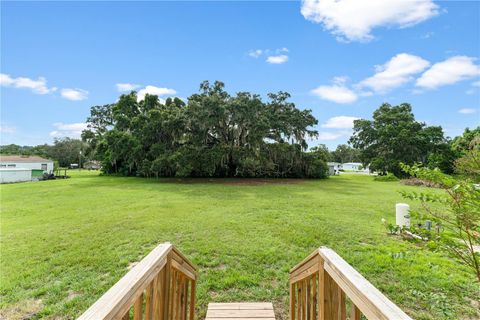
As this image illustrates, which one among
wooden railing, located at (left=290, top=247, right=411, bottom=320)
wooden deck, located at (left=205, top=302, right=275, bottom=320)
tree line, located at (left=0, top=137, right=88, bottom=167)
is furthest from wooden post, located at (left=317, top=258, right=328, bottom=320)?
tree line, located at (left=0, top=137, right=88, bottom=167)

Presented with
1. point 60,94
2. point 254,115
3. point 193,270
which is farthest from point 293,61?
point 60,94

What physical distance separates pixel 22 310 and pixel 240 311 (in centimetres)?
226

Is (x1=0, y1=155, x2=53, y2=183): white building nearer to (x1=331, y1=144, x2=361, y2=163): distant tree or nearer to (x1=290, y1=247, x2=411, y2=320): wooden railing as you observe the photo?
(x1=290, y1=247, x2=411, y2=320): wooden railing

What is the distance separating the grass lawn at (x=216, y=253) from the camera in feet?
8.17

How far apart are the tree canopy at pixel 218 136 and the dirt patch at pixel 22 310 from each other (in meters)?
11.2

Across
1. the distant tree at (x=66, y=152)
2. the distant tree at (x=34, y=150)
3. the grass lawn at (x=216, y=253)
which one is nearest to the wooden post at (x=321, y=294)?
the grass lawn at (x=216, y=253)

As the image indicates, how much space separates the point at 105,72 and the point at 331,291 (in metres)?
13.3

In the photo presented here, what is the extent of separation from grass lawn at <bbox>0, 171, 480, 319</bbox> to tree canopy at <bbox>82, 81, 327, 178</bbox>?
314 inches

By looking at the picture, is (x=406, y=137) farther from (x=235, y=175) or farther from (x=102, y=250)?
(x=102, y=250)

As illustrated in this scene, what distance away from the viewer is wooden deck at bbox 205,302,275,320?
2.08 metres

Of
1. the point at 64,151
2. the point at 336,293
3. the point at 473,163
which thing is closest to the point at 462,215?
the point at 473,163

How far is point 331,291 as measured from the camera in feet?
3.80

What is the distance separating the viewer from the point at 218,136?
1608cm

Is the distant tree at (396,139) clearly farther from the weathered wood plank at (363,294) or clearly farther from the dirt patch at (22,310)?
the dirt patch at (22,310)
